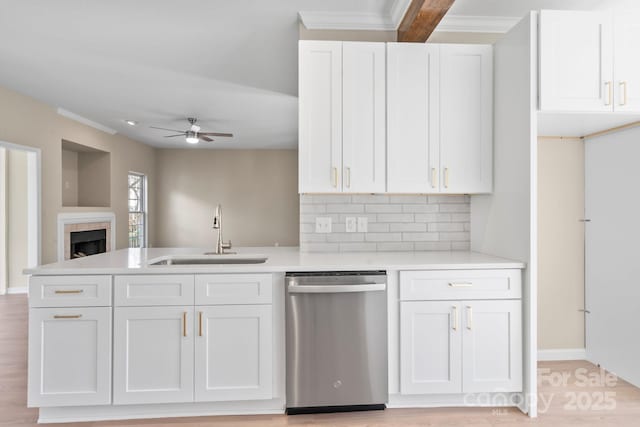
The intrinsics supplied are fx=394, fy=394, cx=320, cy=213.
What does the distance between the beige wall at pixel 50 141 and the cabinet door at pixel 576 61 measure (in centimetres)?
537

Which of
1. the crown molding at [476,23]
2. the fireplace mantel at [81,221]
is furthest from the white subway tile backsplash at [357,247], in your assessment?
the fireplace mantel at [81,221]

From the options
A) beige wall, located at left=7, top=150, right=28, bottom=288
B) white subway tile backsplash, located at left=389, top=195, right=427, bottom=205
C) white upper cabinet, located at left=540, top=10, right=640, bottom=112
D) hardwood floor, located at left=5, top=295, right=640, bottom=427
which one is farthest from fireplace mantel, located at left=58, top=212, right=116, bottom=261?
white upper cabinet, located at left=540, top=10, right=640, bottom=112

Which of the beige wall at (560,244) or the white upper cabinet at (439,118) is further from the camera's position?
the beige wall at (560,244)

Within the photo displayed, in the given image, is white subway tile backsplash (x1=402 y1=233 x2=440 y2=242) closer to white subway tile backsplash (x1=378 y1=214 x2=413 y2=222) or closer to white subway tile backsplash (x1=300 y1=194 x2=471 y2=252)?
white subway tile backsplash (x1=300 y1=194 x2=471 y2=252)

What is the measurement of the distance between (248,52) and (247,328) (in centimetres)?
248

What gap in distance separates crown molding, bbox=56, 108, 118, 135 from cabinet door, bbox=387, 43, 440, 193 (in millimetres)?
5078

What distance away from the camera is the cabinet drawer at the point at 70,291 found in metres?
2.13

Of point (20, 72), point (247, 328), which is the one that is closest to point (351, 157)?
point (247, 328)

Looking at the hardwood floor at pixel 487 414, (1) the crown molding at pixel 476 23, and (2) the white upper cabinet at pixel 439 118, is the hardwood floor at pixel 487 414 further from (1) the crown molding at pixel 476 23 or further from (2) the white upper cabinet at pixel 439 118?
(1) the crown molding at pixel 476 23

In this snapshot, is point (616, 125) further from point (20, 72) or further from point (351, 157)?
point (20, 72)

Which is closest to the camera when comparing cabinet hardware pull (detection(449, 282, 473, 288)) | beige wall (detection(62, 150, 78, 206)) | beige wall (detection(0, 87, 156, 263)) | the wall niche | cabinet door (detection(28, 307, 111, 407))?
cabinet door (detection(28, 307, 111, 407))

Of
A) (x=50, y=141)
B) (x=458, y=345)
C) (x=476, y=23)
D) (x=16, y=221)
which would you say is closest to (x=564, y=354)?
(x=458, y=345)

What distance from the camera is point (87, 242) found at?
6449 millimetres

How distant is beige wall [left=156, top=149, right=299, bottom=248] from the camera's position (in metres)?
8.98
